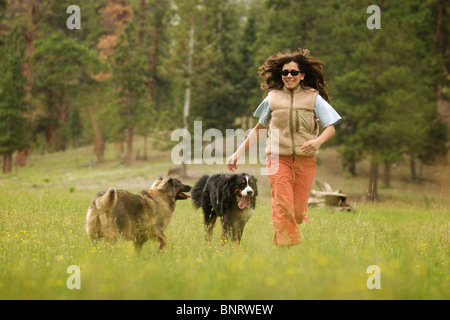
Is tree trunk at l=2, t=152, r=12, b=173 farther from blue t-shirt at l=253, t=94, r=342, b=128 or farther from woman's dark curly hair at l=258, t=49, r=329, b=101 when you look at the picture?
blue t-shirt at l=253, t=94, r=342, b=128

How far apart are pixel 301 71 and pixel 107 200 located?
308 centimetres

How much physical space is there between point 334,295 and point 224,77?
3220 centimetres

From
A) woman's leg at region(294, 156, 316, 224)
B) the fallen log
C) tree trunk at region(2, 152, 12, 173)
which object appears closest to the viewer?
woman's leg at region(294, 156, 316, 224)

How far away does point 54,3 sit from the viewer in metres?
32.0

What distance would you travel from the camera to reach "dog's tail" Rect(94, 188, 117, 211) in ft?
16.4

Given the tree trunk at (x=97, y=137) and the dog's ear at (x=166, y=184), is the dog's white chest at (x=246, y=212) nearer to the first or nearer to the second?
the dog's ear at (x=166, y=184)

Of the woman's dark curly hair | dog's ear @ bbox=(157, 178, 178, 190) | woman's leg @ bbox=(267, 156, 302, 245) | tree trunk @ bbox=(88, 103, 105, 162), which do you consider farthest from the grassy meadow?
tree trunk @ bbox=(88, 103, 105, 162)

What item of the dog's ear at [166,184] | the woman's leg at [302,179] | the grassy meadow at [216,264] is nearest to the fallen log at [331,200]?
the grassy meadow at [216,264]

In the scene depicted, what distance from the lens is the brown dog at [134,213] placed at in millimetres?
5270

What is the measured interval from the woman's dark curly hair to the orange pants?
1.06 m

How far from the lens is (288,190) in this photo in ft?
16.9

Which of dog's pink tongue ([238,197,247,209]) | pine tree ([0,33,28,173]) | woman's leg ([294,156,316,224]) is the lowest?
dog's pink tongue ([238,197,247,209])
